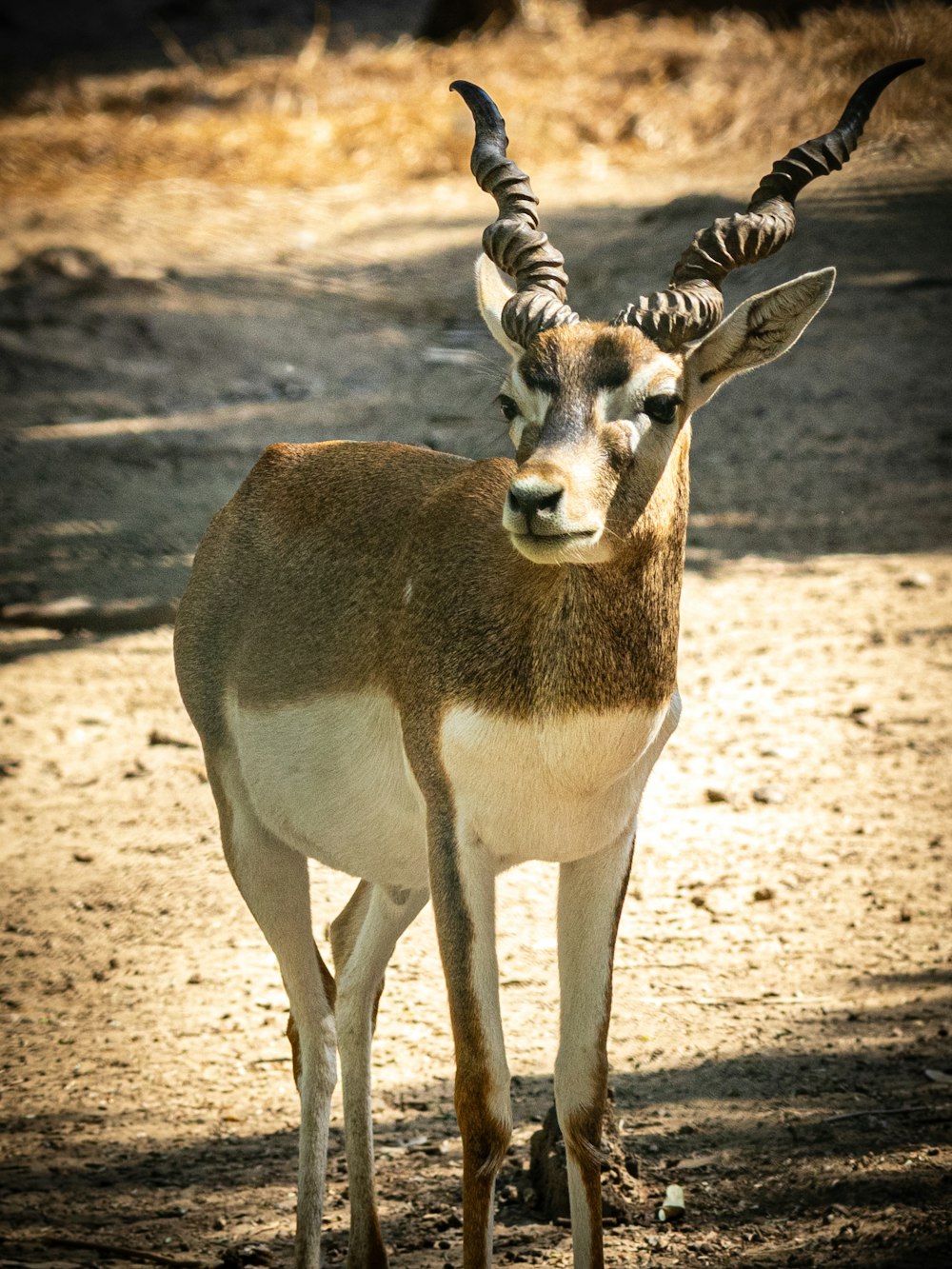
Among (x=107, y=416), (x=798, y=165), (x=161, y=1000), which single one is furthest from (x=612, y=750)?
(x=107, y=416)

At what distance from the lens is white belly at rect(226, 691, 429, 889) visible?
4008 millimetres

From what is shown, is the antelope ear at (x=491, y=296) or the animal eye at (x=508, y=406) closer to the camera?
the animal eye at (x=508, y=406)

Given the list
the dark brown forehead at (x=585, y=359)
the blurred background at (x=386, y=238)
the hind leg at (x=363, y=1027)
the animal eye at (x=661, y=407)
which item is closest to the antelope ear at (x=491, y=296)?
the dark brown forehead at (x=585, y=359)

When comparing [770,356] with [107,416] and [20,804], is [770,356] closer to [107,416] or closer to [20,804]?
[20,804]

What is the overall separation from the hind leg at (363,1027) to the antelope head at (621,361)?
157 centimetres

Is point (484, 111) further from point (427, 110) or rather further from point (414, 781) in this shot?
point (427, 110)

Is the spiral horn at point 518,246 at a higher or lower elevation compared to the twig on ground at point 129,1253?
higher

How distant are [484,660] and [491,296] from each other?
3.58 feet

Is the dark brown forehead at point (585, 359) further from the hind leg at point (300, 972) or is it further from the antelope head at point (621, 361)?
the hind leg at point (300, 972)

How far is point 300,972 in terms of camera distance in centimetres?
446

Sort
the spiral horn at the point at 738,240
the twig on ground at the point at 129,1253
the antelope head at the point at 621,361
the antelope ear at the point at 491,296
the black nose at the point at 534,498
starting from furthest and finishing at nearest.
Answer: the twig on ground at the point at 129,1253 → the antelope ear at the point at 491,296 → the spiral horn at the point at 738,240 → the antelope head at the point at 621,361 → the black nose at the point at 534,498

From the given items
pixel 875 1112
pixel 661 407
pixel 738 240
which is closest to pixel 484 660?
pixel 661 407

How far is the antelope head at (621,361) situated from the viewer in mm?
3354

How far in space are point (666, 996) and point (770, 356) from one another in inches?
109
